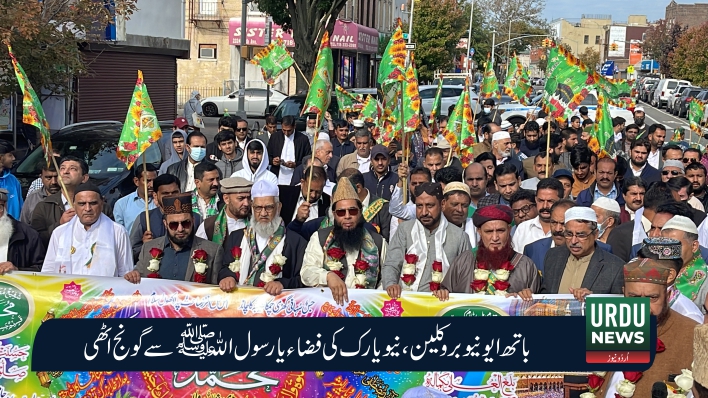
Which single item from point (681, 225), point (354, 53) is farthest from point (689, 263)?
point (354, 53)

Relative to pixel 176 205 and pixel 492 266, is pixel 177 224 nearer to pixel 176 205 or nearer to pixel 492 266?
pixel 176 205

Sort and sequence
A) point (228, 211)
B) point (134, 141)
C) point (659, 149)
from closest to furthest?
point (228, 211) < point (134, 141) < point (659, 149)

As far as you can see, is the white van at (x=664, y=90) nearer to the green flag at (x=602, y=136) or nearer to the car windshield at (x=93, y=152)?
the green flag at (x=602, y=136)

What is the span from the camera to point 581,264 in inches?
248

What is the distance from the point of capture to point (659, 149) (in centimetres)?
1402

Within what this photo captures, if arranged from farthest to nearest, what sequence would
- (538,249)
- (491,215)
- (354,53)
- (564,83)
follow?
1. (354,53)
2. (564,83)
3. (538,249)
4. (491,215)

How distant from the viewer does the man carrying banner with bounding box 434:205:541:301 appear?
612 centimetres

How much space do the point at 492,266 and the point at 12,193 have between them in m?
5.50

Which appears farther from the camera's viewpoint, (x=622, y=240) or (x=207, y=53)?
(x=207, y=53)

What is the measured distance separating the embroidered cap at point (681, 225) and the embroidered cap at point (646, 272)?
1231 millimetres

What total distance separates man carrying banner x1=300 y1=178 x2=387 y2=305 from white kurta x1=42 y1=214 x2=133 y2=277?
141cm

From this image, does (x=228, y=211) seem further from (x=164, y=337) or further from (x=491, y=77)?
(x=491, y=77)

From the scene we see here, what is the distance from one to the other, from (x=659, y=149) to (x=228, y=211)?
8400mm

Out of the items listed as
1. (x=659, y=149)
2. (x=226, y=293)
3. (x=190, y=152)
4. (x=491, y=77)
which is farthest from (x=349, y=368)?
(x=491, y=77)
